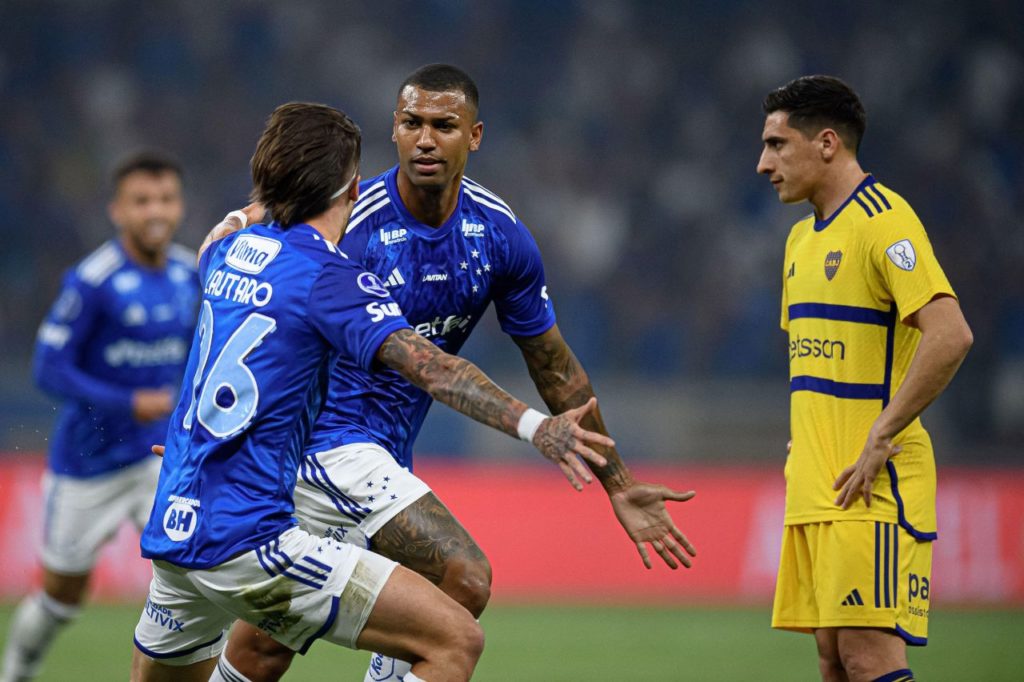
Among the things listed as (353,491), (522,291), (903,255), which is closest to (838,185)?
(903,255)

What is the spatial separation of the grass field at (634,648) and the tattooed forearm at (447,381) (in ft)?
13.9

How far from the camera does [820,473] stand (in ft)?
15.5

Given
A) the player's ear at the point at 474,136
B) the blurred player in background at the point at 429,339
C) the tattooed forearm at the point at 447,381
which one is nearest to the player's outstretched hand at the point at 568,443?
the tattooed forearm at the point at 447,381

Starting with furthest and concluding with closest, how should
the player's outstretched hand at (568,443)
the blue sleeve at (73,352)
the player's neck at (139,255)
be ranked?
the player's neck at (139,255) → the blue sleeve at (73,352) → the player's outstretched hand at (568,443)

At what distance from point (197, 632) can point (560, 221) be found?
13009mm

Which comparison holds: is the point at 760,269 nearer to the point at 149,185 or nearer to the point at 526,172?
the point at 526,172

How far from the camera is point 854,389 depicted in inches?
183

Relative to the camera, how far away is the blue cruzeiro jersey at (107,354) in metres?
7.78

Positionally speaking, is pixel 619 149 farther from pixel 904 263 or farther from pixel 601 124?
pixel 904 263

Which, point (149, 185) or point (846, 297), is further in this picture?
point (149, 185)

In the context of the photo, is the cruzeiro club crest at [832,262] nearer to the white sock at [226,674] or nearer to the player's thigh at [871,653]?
the player's thigh at [871,653]

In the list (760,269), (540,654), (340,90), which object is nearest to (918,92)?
(760,269)

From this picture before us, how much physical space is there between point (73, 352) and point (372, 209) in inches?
138

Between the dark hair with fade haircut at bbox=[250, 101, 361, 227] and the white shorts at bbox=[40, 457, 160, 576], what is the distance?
4.02 m
